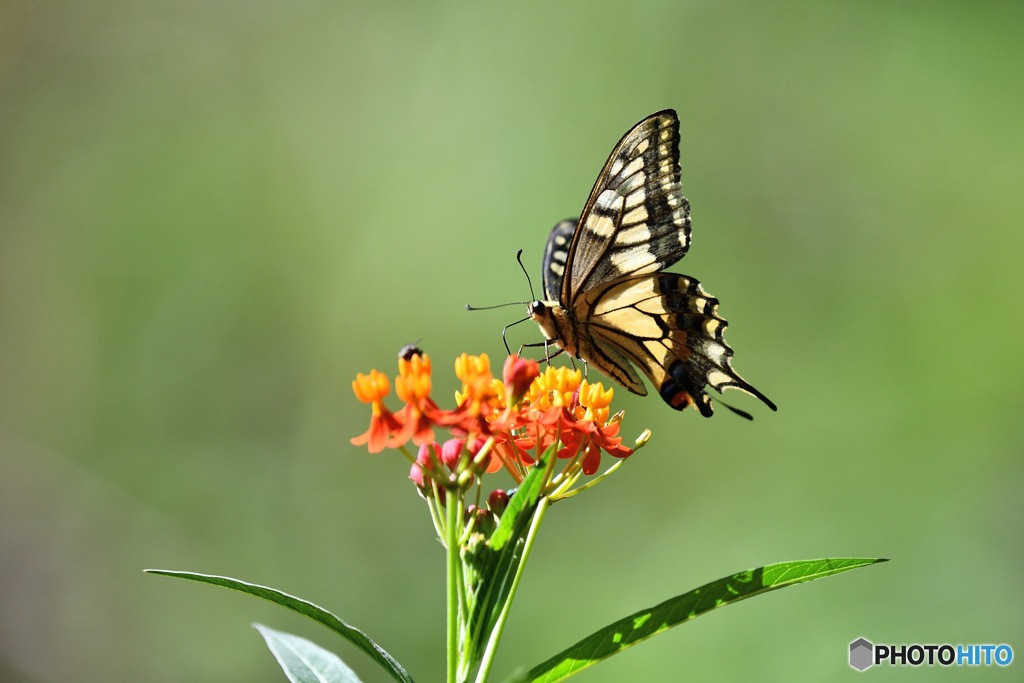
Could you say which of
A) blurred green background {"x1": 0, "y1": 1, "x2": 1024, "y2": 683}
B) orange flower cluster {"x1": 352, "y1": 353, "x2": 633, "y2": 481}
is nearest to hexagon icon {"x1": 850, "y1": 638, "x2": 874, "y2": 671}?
blurred green background {"x1": 0, "y1": 1, "x2": 1024, "y2": 683}

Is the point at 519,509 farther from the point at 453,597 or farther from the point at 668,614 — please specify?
the point at 668,614

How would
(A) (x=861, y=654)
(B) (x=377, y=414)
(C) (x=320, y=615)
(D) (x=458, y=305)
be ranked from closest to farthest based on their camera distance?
(C) (x=320, y=615)
(B) (x=377, y=414)
(A) (x=861, y=654)
(D) (x=458, y=305)

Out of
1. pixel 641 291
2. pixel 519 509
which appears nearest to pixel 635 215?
pixel 641 291

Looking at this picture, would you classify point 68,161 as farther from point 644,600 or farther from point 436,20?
point 644,600

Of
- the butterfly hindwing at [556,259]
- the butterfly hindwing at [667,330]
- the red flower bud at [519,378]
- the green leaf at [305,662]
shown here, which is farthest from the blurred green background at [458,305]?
the red flower bud at [519,378]

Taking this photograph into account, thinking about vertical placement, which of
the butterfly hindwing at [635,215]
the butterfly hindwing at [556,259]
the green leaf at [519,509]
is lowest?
the green leaf at [519,509]

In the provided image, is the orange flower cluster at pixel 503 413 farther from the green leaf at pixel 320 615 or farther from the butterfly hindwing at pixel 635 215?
the butterfly hindwing at pixel 635 215

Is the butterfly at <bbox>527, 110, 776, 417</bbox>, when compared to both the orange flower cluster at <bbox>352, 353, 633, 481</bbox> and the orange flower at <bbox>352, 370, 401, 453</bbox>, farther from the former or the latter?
the orange flower at <bbox>352, 370, 401, 453</bbox>
